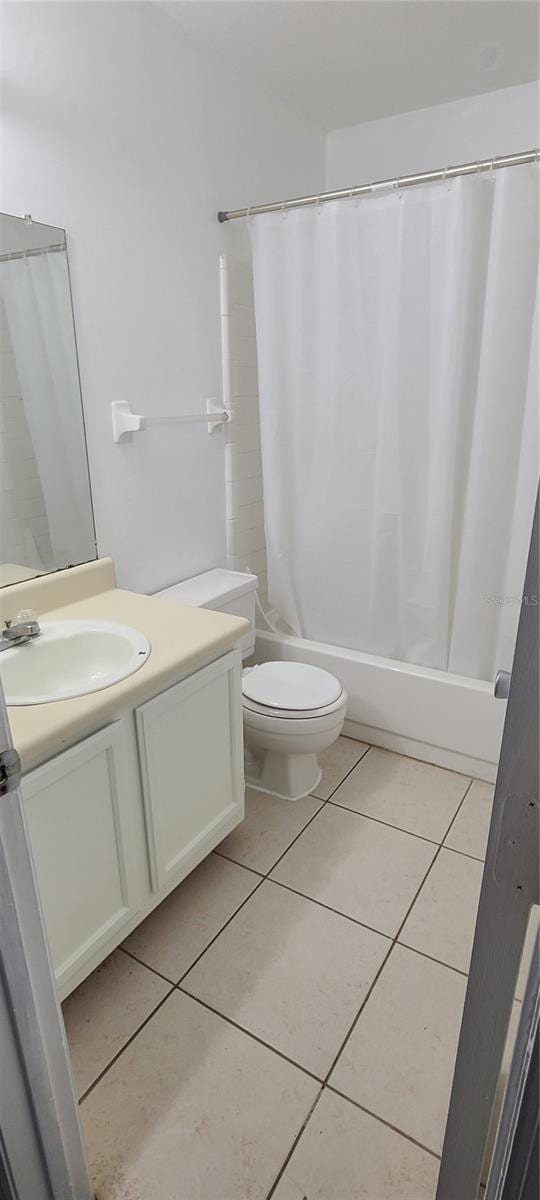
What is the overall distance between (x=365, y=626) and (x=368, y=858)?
33.1 inches

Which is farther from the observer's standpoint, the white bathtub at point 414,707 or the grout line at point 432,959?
the white bathtub at point 414,707

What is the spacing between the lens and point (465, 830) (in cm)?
195

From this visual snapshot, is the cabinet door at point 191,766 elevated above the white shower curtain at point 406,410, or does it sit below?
below

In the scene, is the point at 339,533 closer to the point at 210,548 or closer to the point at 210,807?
the point at 210,548

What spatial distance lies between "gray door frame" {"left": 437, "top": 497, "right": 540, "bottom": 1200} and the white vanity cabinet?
0.71 meters

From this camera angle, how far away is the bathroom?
1145mm

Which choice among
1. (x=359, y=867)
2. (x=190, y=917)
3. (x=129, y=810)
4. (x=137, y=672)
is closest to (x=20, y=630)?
(x=137, y=672)

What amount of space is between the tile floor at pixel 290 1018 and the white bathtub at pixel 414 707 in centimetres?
26

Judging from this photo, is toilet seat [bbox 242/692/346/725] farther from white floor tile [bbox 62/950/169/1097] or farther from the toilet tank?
white floor tile [bbox 62/950/169/1097]

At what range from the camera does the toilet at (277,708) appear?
193 centimetres

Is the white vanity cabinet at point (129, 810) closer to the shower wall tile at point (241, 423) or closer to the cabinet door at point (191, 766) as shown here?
the cabinet door at point (191, 766)

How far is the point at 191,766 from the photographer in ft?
5.04

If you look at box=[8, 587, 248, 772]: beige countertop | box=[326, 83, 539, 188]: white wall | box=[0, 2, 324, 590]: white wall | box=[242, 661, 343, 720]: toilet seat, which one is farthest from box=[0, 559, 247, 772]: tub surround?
box=[326, 83, 539, 188]: white wall

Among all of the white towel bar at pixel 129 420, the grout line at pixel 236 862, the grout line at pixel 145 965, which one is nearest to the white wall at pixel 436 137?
the white towel bar at pixel 129 420
